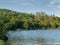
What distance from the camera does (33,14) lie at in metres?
197

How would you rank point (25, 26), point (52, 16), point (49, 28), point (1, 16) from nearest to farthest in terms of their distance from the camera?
1. point (1, 16)
2. point (25, 26)
3. point (49, 28)
4. point (52, 16)

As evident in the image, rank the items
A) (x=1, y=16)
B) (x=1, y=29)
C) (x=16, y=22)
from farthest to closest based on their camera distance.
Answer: (x=16, y=22) → (x=1, y=16) → (x=1, y=29)

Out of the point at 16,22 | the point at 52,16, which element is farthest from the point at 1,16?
the point at 52,16

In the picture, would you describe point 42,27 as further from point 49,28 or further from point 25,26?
point 25,26

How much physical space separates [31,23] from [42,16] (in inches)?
1663

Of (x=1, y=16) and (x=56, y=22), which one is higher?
(x=1, y=16)

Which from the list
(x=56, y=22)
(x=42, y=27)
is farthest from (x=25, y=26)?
(x=56, y=22)

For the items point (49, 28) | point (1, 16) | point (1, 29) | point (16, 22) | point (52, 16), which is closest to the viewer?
point (1, 29)

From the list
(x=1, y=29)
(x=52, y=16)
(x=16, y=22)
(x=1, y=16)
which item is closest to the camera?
(x=1, y=29)

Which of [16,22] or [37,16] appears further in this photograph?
[37,16]

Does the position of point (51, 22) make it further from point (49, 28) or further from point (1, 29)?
point (1, 29)

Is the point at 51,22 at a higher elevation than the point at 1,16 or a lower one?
lower

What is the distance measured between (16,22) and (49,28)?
102 feet

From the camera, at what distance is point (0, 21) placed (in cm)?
5491
